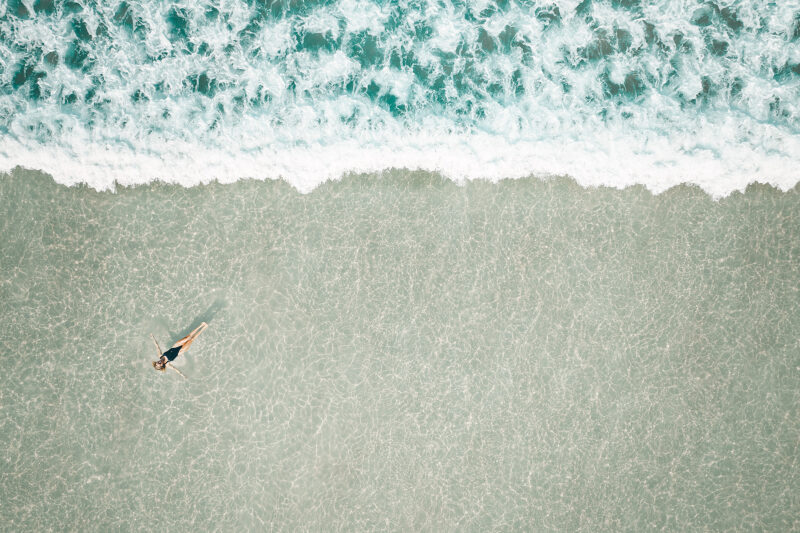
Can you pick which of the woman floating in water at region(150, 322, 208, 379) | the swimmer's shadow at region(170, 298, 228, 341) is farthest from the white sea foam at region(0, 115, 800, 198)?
the woman floating in water at region(150, 322, 208, 379)

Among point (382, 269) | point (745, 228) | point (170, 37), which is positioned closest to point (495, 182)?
point (382, 269)

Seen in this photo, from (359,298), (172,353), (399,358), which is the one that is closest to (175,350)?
(172,353)

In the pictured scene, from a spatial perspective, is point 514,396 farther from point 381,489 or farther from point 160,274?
point 160,274

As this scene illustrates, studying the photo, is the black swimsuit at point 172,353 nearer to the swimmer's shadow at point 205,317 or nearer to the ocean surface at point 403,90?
the swimmer's shadow at point 205,317

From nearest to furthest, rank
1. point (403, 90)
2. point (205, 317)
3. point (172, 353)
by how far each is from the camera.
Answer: point (172, 353) < point (205, 317) < point (403, 90)

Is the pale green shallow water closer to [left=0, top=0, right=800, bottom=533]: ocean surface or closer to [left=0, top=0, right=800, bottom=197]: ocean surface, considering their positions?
[left=0, top=0, right=800, bottom=533]: ocean surface

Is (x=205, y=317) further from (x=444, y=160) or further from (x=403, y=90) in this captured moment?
(x=403, y=90)

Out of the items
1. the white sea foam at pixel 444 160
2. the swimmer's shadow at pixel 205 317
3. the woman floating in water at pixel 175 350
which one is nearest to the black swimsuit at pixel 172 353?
the woman floating in water at pixel 175 350

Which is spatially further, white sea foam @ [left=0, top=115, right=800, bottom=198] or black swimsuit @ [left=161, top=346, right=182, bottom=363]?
white sea foam @ [left=0, top=115, right=800, bottom=198]
